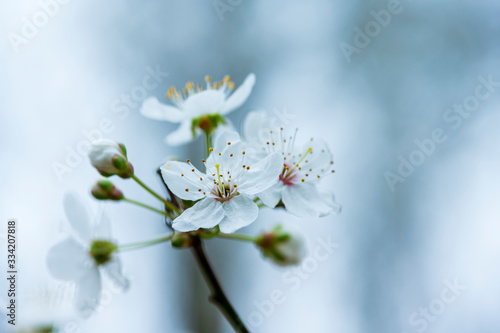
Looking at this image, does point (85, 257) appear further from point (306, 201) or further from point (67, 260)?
point (306, 201)

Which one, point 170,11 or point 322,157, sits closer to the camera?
point 322,157

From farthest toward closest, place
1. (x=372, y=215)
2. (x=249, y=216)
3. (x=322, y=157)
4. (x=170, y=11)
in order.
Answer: (x=170, y=11) → (x=372, y=215) → (x=322, y=157) → (x=249, y=216)

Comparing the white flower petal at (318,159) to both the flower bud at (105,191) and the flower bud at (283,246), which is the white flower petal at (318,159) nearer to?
the flower bud at (283,246)

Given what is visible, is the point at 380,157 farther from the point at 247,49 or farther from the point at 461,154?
the point at 247,49

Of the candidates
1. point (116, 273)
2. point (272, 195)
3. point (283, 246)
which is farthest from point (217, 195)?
point (116, 273)

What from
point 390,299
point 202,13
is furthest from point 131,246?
point 202,13

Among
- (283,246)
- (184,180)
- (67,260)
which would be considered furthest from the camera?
(67,260)
